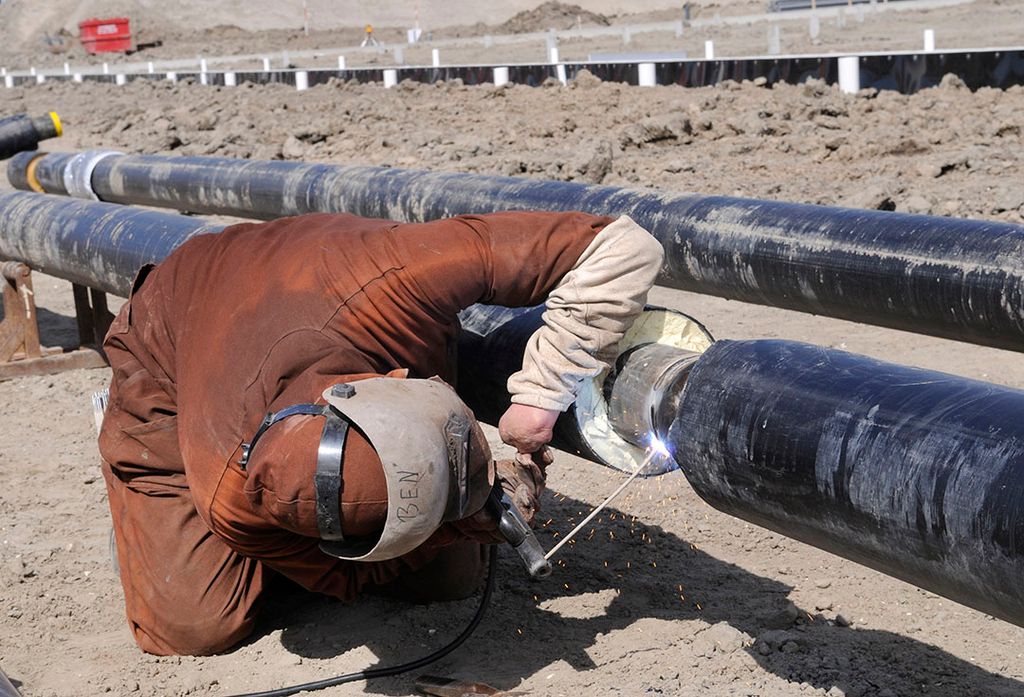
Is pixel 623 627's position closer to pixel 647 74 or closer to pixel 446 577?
pixel 446 577

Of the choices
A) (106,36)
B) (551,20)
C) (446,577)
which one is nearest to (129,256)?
(446,577)

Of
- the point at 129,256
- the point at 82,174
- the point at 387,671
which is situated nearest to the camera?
the point at 387,671

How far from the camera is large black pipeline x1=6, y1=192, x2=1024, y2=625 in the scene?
6.98 ft

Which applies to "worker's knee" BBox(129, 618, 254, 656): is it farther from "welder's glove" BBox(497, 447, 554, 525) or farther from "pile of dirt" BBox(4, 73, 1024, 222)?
"pile of dirt" BBox(4, 73, 1024, 222)

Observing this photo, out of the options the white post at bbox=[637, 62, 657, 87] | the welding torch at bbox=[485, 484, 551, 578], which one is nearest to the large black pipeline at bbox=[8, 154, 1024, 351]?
the welding torch at bbox=[485, 484, 551, 578]

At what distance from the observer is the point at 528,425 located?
2.85m

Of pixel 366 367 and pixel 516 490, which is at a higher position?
pixel 366 367

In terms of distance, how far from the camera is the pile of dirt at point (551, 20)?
37.9m

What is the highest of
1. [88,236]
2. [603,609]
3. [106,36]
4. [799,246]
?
[106,36]

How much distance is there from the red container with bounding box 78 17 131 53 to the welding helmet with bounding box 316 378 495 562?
46.2 metres

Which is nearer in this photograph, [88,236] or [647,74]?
[88,236]

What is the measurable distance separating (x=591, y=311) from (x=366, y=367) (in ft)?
1.71

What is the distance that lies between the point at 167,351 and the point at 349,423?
103 centimetres

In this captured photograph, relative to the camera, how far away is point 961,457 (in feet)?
7.06
